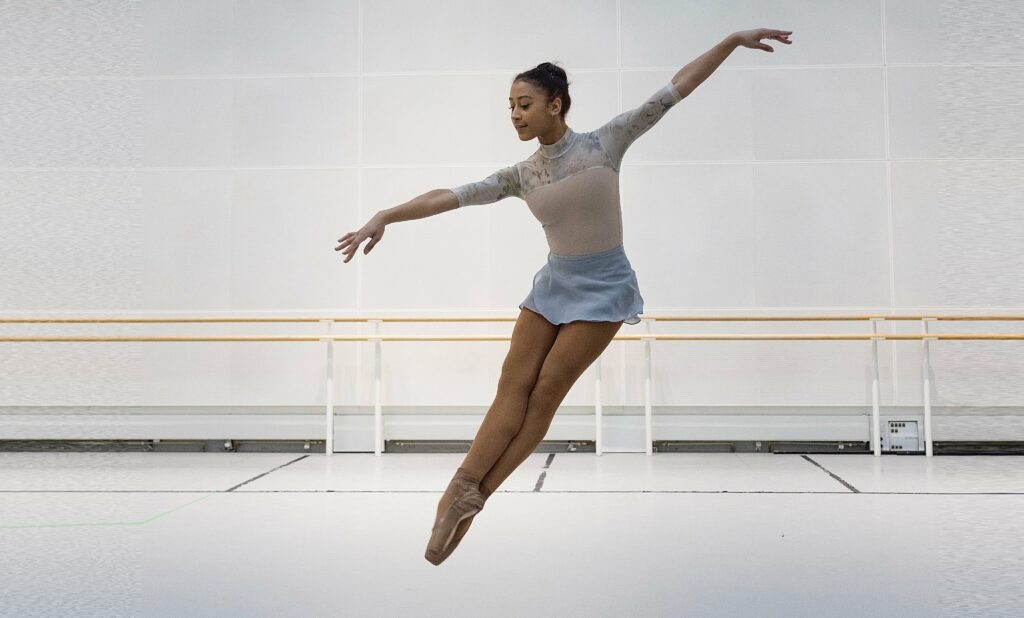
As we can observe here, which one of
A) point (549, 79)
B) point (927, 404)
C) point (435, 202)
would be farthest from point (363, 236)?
point (927, 404)

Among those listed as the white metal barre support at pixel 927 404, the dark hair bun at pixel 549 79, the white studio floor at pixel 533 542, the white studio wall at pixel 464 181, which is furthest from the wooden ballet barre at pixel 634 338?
the dark hair bun at pixel 549 79

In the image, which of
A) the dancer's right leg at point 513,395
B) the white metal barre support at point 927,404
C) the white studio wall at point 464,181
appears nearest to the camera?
the dancer's right leg at point 513,395

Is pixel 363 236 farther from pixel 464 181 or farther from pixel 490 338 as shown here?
pixel 464 181

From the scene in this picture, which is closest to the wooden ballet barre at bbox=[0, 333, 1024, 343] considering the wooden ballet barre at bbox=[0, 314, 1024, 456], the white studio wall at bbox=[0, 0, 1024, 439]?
the wooden ballet barre at bbox=[0, 314, 1024, 456]

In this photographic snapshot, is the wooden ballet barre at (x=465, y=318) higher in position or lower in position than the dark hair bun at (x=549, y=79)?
lower

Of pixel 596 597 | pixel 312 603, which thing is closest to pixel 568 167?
pixel 596 597

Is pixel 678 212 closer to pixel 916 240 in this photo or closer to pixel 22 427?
pixel 916 240

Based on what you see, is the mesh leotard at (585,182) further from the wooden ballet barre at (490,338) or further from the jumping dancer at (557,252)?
the wooden ballet barre at (490,338)

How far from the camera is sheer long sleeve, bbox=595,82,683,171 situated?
82.5 inches

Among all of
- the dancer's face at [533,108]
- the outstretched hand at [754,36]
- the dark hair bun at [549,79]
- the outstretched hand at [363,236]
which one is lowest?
the outstretched hand at [363,236]

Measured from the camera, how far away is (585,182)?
2098 mm

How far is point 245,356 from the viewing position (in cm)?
543

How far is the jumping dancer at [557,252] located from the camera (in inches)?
80.2

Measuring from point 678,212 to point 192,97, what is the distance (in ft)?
11.6
